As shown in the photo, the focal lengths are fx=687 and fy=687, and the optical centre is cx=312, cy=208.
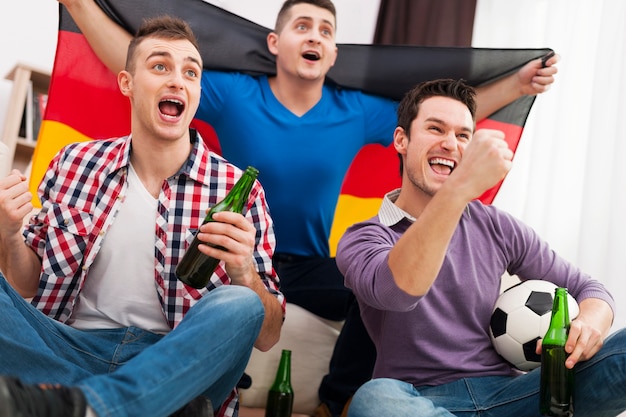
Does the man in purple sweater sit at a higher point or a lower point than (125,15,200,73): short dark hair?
lower

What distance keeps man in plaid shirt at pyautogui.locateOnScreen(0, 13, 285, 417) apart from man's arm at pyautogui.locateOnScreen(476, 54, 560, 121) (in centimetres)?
100

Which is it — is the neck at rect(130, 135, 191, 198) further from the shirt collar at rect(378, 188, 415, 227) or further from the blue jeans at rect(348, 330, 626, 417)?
the blue jeans at rect(348, 330, 626, 417)

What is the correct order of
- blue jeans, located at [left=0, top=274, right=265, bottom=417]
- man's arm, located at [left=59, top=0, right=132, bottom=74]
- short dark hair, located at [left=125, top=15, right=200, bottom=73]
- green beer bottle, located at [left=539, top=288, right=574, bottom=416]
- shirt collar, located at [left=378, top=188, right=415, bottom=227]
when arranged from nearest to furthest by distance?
blue jeans, located at [left=0, top=274, right=265, bottom=417], green beer bottle, located at [left=539, top=288, right=574, bottom=416], shirt collar, located at [left=378, top=188, right=415, bottom=227], short dark hair, located at [left=125, top=15, right=200, bottom=73], man's arm, located at [left=59, top=0, right=132, bottom=74]

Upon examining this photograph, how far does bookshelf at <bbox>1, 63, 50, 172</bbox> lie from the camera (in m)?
3.05

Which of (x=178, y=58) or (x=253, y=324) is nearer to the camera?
(x=253, y=324)

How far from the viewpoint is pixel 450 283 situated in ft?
4.94

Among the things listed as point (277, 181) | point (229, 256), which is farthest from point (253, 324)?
point (277, 181)

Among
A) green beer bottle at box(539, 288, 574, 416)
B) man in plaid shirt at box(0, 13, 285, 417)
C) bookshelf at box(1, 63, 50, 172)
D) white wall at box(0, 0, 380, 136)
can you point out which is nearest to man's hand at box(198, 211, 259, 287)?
man in plaid shirt at box(0, 13, 285, 417)

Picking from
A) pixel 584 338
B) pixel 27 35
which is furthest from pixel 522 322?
pixel 27 35

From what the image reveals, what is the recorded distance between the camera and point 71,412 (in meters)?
0.92

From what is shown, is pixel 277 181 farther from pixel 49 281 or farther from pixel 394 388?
pixel 394 388

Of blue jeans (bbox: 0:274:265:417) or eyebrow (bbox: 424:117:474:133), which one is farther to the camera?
eyebrow (bbox: 424:117:474:133)

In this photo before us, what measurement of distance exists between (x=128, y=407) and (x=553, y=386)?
78 centimetres

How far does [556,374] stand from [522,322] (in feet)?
0.53
